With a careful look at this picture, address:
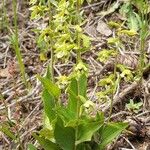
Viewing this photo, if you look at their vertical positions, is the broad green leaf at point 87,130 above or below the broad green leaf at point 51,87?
below

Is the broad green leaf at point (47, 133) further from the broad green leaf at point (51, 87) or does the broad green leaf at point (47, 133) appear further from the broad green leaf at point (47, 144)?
the broad green leaf at point (51, 87)

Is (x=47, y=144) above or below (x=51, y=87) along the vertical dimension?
below

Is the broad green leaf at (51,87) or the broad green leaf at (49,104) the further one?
the broad green leaf at (49,104)

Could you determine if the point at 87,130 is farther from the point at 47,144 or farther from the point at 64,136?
the point at 47,144

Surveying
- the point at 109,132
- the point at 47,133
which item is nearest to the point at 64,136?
the point at 47,133

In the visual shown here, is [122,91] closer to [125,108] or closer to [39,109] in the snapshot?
[125,108]

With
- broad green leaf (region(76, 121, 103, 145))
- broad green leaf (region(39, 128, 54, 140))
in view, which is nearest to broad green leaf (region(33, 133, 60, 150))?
broad green leaf (region(39, 128, 54, 140))

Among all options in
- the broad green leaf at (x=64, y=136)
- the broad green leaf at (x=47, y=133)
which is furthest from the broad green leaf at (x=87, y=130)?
the broad green leaf at (x=47, y=133)
